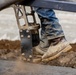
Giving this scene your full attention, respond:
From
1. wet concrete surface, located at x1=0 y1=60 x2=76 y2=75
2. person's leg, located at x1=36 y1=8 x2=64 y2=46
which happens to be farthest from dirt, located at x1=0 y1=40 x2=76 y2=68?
person's leg, located at x1=36 y1=8 x2=64 y2=46

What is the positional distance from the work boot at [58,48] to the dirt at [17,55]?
203mm

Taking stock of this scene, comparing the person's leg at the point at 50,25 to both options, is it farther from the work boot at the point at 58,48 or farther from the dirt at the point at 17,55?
the dirt at the point at 17,55

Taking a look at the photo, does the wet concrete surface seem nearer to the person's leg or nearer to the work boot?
the work boot

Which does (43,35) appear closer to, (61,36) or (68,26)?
(61,36)

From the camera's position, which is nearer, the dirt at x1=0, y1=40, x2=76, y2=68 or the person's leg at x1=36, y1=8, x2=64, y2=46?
the person's leg at x1=36, y1=8, x2=64, y2=46

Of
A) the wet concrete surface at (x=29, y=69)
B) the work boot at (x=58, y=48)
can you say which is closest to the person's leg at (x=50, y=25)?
the work boot at (x=58, y=48)

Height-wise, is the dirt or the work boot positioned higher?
the work boot

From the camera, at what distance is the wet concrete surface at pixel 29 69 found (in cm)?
255

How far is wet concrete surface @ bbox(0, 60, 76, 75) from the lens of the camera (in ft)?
8.38

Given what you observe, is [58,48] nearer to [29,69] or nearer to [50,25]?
[50,25]

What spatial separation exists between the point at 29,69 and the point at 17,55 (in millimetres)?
460

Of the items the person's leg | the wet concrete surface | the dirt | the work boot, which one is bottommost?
the dirt

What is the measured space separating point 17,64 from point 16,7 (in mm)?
744

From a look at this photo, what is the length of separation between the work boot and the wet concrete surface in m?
0.11
